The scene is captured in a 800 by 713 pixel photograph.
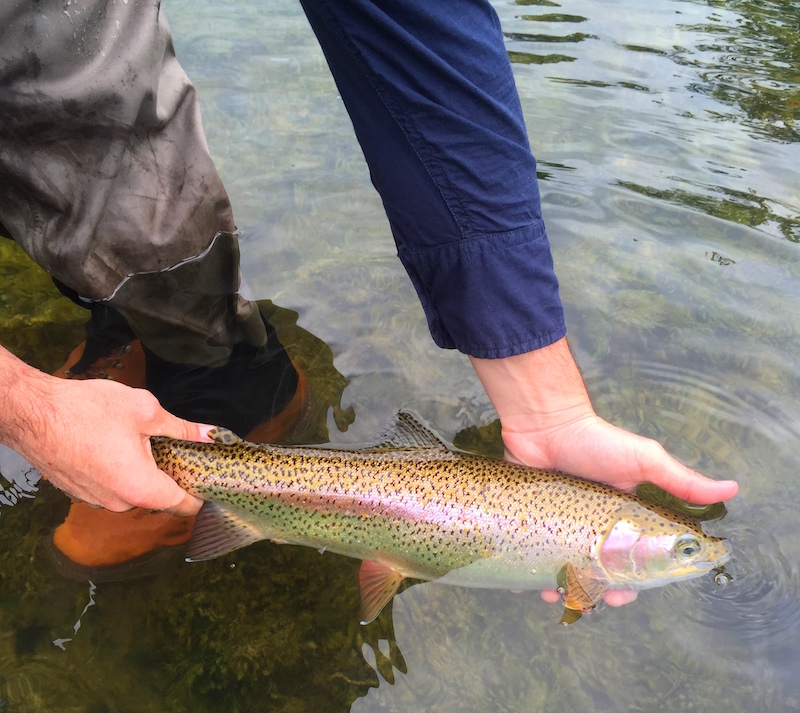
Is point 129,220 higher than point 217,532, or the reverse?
point 129,220

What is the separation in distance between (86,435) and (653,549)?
198cm

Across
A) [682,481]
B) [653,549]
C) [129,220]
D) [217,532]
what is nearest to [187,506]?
[217,532]

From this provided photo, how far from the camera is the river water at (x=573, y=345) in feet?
8.68

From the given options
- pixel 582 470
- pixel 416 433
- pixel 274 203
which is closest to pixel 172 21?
pixel 274 203

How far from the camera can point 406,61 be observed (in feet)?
7.05

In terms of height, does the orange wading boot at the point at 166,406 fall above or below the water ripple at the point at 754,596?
above

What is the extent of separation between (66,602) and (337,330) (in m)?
1.86

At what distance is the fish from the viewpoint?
252cm

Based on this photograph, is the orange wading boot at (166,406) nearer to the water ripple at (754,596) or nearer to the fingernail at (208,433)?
the fingernail at (208,433)

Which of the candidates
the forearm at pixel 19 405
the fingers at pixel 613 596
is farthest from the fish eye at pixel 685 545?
the forearm at pixel 19 405

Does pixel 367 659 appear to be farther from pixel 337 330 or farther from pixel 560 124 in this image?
pixel 560 124

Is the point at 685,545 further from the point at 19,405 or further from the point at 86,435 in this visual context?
the point at 19,405

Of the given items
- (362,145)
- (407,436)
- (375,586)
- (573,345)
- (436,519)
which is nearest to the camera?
(362,145)

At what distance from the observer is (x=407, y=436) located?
9.13 ft
